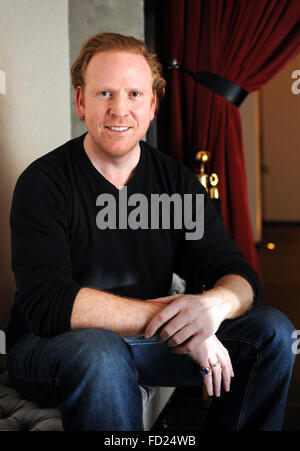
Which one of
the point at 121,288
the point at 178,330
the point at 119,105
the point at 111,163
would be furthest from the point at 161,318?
the point at 119,105

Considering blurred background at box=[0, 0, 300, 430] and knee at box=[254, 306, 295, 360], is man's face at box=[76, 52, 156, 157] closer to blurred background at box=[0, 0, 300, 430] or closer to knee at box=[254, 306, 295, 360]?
blurred background at box=[0, 0, 300, 430]

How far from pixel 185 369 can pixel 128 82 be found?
0.83 metres

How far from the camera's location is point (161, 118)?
2609 millimetres

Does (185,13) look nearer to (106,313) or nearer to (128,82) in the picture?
(128,82)

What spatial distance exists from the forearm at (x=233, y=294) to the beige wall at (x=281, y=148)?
6.34m

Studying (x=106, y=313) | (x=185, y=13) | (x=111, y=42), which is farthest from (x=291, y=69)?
(x=106, y=313)

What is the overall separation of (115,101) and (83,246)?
427 millimetres

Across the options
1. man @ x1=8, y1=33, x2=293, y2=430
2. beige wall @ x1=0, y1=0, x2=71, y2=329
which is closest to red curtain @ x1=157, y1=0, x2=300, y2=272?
beige wall @ x1=0, y1=0, x2=71, y2=329

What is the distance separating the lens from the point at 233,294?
147cm

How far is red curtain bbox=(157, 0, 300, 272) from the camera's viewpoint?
2.39 metres

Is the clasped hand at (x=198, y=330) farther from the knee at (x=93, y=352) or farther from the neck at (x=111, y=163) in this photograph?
the neck at (x=111, y=163)

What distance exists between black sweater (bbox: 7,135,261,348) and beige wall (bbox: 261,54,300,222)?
6.14m

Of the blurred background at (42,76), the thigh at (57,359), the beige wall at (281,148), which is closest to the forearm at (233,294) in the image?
the thigh at (57,359)

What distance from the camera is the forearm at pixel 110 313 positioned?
1.30 metres
